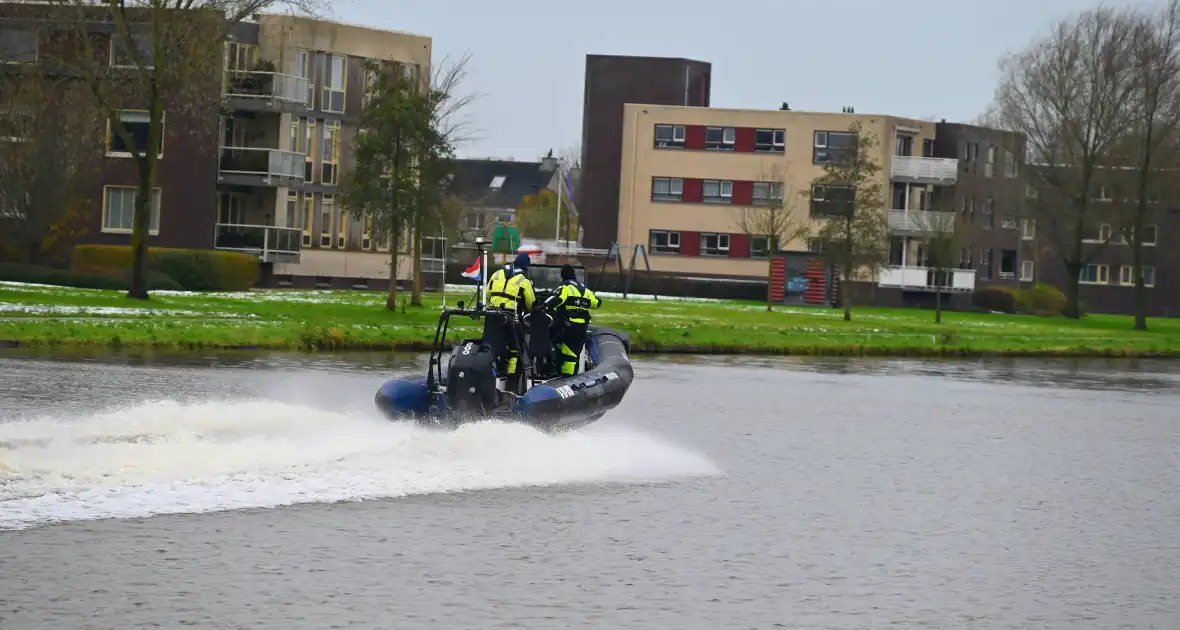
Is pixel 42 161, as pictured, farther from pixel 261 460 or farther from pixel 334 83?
pixel 261 460

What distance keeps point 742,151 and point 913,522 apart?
267 feet

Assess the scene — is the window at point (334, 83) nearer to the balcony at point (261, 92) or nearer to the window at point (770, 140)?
the balcony at point (261, 92)

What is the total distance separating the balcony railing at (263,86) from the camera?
69.2 meters

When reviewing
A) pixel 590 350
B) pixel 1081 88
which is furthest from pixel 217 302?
pixel 1081 88

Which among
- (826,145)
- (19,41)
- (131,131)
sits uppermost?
(826,145)

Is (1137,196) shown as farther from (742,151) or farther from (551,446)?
(551,446)

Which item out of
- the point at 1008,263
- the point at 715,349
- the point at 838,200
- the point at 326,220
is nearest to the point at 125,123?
the point at 326,220

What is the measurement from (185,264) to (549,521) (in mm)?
46300

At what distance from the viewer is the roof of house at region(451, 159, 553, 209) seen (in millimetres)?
163000

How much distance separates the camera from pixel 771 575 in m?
13.2

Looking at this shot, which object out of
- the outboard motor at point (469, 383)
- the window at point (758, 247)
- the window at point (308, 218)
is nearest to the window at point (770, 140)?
the window at point (758, 247)

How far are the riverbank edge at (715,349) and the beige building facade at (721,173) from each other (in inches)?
1547

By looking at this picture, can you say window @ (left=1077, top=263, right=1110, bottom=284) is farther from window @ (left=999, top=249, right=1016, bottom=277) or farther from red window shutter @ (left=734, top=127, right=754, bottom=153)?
red window shutter @ (left=734, top=127, right=754, bottom=153)

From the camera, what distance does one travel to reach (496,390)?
19.4m
